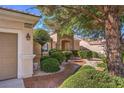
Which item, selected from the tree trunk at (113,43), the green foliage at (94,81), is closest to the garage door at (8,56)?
the green foliage at (94,81)

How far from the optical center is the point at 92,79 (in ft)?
21.6

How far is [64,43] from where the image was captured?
2852cm

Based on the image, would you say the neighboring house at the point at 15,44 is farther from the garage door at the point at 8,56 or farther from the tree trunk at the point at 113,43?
the tree trunk at the point at 113,43

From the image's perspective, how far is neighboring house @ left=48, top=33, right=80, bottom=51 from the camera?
2632 cm

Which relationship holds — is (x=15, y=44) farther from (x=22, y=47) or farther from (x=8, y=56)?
(x=8, y=56)

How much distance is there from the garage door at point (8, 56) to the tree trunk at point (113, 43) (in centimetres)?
491

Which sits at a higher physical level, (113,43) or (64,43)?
(64,43)

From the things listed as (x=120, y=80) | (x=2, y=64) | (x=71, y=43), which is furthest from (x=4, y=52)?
(x=71, y=43)

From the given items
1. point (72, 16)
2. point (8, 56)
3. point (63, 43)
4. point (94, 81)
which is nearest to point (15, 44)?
point (8, 56)

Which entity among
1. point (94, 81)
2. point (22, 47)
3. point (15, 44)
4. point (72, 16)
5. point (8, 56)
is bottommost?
point (94, 81)

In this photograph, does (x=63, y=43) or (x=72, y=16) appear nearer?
(x=72, y=16)

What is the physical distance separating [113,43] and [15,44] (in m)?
5.14
